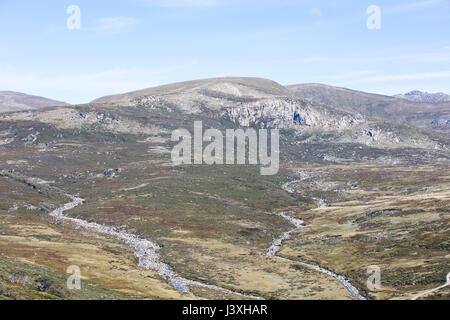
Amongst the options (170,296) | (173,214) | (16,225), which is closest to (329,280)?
(170,296)

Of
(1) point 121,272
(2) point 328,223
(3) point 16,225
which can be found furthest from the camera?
(2) point 328,223

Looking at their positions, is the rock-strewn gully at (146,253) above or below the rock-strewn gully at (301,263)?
above

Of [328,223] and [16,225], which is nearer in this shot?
[16,225]

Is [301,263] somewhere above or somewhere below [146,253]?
below

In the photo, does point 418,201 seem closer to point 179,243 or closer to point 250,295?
point 179,243

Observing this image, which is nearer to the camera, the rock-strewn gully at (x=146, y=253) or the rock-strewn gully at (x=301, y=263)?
the rock-strewn gully at (x=301, y=263)

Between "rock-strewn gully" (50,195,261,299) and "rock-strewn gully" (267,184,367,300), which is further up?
"rock-strewn gully" (50,195,261,299)

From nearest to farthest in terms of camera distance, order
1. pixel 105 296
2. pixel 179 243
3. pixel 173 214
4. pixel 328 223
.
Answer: pixel 105 296
pixel 179 243
pixel 328 223
pixel 173 214

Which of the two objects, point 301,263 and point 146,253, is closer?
point 301,263
